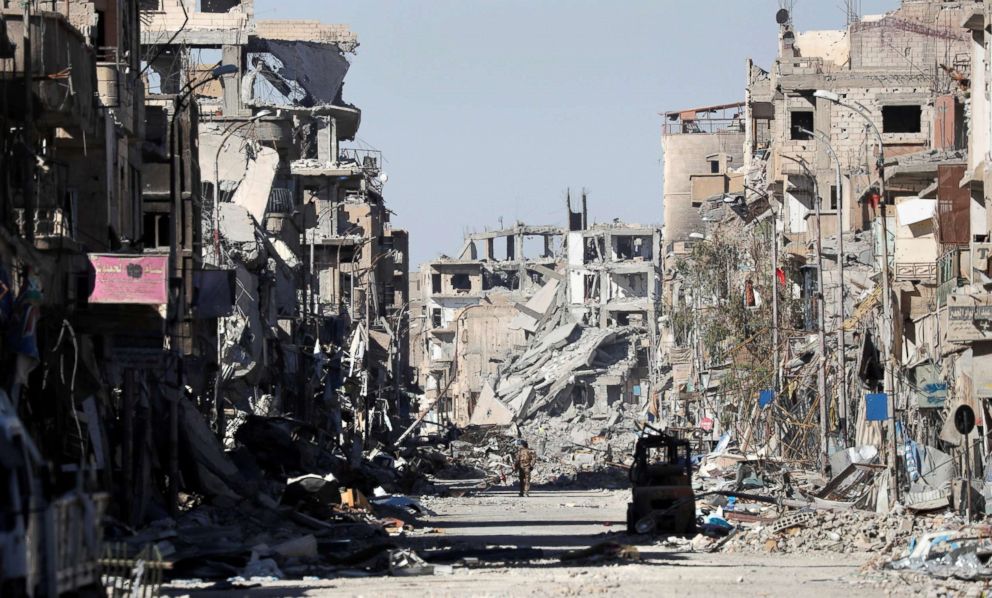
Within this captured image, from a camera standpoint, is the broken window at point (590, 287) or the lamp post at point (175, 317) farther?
the broken window at point (590, 287)

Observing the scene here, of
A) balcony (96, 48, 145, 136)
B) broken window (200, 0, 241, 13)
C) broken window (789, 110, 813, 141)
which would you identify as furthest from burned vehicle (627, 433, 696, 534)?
broken window (200, 0, 241, 13)

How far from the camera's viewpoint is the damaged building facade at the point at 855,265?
38469 millimetres

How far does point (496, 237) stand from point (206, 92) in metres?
61.8

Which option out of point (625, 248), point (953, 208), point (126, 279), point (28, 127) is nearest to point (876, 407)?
point (953, 208)

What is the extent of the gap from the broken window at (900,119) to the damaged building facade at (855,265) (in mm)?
52

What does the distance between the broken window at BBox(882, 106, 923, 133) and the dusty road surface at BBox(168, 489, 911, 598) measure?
37.9m

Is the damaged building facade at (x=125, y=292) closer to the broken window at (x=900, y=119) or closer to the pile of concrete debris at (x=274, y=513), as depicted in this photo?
the pile of concrete debris at (x=274, y=513)

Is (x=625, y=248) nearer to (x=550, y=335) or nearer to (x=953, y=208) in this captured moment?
(x=550, y=335)

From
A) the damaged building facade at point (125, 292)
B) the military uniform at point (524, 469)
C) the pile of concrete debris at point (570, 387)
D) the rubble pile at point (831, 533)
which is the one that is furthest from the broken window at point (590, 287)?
the rubble pile at point (831, 533)

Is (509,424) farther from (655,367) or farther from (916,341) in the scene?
(916,341)

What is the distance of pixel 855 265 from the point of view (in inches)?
2336

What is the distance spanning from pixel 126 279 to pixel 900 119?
1950 inches

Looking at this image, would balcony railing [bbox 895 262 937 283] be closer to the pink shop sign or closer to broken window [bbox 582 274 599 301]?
the pink shop sign

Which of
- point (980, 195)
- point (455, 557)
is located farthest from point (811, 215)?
point (455, 557)
